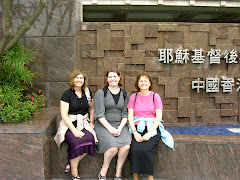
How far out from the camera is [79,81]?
8.80 feet

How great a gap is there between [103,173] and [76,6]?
306cm

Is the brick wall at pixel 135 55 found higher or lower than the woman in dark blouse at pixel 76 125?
higher

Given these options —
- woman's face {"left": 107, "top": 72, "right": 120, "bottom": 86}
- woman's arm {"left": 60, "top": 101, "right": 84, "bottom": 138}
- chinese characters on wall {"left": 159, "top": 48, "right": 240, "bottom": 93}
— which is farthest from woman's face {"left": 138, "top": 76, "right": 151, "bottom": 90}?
chinese characters on wall {"left": 159, "top": 48, "right": 240, "bottom": 93}

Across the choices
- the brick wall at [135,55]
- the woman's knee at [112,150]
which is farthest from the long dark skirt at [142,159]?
the brick wall at [135,55]

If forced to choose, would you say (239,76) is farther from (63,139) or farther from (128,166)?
(63,139)

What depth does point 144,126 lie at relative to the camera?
102 inches

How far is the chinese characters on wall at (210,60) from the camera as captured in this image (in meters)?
4.16

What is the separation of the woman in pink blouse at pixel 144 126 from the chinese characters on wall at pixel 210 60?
1.66m

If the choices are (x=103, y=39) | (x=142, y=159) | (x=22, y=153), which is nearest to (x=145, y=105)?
(x=142, y=159)

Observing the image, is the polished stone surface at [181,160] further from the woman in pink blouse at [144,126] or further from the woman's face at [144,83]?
the woman's face at [144,83]

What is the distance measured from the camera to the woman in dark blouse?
8.21 ft

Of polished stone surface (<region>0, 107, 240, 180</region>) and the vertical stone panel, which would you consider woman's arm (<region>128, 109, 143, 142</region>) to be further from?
the vertical stone panel

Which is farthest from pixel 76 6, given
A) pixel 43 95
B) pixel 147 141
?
pixel 147 141

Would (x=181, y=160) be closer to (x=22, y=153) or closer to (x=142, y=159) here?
(x=142, y=159)
